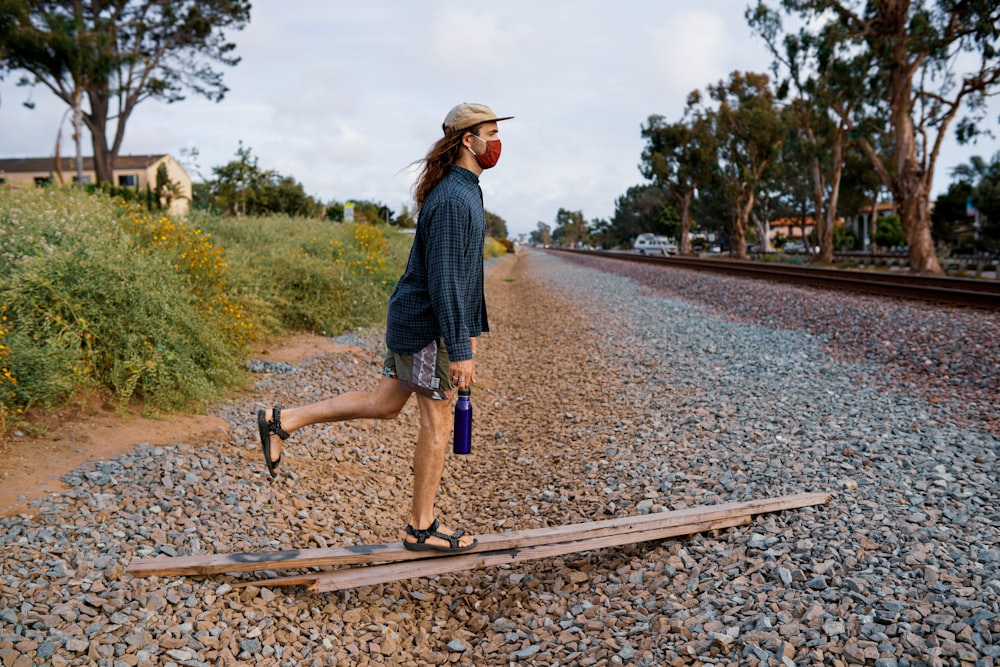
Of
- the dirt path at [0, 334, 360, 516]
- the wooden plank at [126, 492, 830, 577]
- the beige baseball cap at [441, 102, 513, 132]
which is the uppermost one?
the beige baseball cap at [441, 102, 513, 132]

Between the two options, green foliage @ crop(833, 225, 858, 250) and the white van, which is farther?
green foliage @ crop(833, 225, 858, 250)

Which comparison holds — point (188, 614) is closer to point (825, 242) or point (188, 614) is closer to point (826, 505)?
point (826, 505)

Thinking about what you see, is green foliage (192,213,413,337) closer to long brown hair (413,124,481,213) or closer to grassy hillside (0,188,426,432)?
grassy hillside (0,188,426,432)

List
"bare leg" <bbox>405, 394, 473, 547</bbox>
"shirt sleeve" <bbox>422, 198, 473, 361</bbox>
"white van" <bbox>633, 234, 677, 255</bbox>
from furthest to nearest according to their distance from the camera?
"white van" <bbox>633, 234, 677, 255</bbox>, "bare leg" <bbox>405, 394, 473, 547</bbox>, "shirt sleeve" <bbox>422, 198, 473, 361</bbox>

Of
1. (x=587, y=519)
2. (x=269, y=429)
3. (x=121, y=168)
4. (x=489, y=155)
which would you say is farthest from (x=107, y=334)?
(x=121, y=168)

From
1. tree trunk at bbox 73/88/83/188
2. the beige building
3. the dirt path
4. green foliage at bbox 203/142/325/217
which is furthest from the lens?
the beige building

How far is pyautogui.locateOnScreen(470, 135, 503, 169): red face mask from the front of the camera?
3.34 metres

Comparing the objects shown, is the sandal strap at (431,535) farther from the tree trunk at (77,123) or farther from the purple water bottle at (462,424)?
the tree trunk at (77,123)

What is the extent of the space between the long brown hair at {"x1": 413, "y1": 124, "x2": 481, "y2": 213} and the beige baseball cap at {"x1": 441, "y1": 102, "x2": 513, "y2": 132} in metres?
0.02

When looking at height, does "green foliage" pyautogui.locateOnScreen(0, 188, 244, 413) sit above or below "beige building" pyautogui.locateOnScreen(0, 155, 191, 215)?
below

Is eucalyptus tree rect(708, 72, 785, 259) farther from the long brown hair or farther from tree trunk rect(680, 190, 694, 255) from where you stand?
the long brown hair

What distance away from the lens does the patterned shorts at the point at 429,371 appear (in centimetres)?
329

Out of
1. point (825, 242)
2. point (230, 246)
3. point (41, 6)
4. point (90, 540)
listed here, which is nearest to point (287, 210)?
point (230, 246)

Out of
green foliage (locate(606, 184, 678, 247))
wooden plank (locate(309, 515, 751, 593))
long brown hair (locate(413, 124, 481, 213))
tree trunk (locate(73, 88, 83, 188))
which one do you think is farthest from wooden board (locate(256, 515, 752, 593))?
green foliage (locate(606, 184, 678, 247))
